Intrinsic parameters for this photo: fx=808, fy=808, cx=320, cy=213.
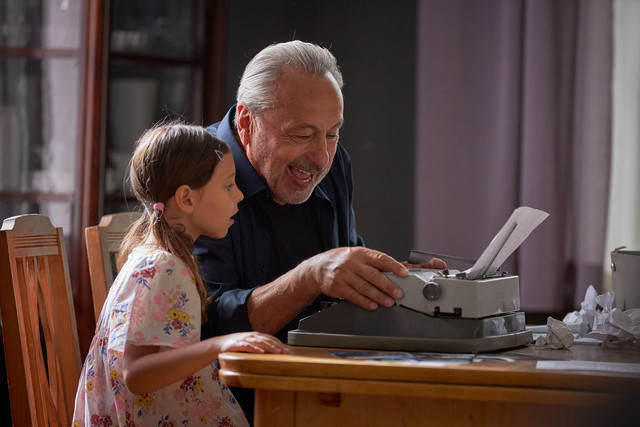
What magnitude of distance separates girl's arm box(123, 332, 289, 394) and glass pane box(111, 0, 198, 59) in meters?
1.86

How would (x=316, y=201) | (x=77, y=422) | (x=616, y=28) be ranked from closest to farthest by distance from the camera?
(x=77, y=422) < (x=316, y=201) < (x=616, y=28)

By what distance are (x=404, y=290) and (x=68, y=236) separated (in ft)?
6.31

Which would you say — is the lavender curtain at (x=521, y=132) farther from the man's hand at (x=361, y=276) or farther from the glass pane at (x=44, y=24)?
the man's hand at (x=361, y=276)

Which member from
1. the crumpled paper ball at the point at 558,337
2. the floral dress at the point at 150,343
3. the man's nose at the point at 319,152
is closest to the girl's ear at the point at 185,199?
the floral dress at the point at 150,343

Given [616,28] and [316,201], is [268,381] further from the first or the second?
[616,28]

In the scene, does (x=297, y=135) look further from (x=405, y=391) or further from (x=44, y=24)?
(x=44, y=24)

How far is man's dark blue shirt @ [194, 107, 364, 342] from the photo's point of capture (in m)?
1.66

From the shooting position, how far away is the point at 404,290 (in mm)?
1393

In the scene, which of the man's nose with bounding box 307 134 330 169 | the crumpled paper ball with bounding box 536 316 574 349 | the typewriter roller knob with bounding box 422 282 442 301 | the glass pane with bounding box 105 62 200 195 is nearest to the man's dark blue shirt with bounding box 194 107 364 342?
the man's nose with bounding box 307 134 330 169

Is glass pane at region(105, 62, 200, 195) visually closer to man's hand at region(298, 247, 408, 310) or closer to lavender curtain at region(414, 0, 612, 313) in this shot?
lavender curtain at region(414, 0, 612, 313)

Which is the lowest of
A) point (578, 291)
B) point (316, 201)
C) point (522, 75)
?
point (578, 291)

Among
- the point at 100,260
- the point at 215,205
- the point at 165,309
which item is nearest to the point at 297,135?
the point at 215,205

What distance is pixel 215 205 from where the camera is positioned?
5.09ft

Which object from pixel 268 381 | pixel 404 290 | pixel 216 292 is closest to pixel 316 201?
pixel 216 292
